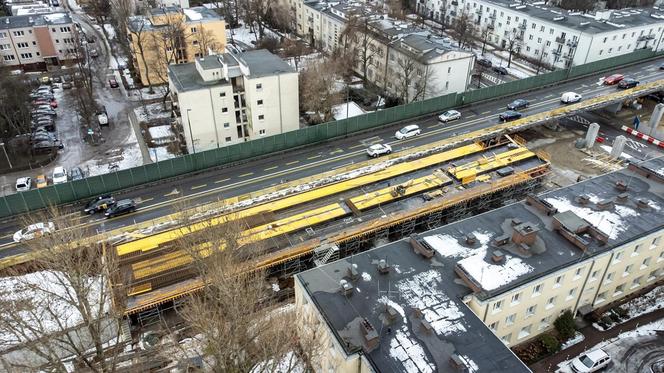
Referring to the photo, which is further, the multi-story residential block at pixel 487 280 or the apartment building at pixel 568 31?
the apartment building at pixel 568 31

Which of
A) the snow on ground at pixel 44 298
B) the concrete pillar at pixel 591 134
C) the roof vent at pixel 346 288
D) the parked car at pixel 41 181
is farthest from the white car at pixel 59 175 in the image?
the concrete pillar at pixel 591 134

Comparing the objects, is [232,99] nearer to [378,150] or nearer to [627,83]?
[378,150]

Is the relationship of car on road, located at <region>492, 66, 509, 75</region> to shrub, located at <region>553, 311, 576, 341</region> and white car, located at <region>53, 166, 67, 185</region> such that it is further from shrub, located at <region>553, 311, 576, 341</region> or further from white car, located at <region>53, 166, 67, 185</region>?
white car, located at <region>53, 166, 67, 185</region>

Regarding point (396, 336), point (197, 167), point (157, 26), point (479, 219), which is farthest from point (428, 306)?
point (157, 26)

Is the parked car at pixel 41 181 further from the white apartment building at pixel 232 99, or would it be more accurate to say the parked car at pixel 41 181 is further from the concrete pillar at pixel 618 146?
the concrete pillar at pixel 618 146

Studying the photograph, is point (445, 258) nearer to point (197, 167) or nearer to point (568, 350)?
point (568, 350)
